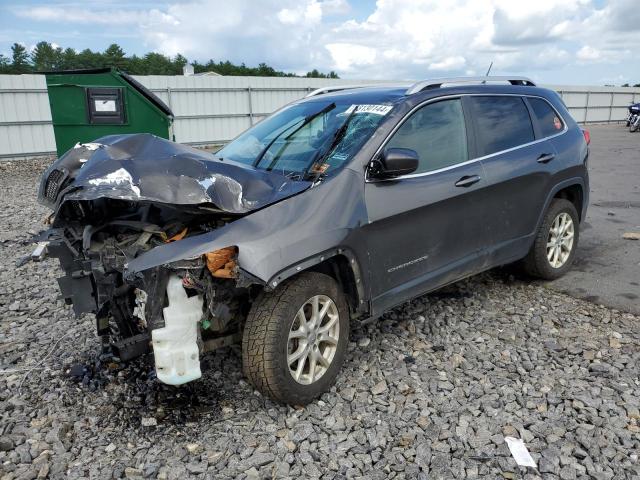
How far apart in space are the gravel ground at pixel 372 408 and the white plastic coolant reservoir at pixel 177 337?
0.42 meters

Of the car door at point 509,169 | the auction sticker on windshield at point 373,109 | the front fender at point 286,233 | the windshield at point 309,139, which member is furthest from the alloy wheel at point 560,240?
the front fender at point 286,233

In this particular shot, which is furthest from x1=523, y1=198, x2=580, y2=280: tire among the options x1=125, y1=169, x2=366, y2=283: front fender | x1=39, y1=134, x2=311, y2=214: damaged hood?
x1=39, y1=134, x2=311, y2=214: damaged hood

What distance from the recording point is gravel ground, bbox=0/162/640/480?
2.63 m

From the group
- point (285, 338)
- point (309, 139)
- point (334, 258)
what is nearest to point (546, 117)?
point (309, 139)

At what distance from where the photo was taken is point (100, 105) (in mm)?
9453

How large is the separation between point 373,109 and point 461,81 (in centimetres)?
95

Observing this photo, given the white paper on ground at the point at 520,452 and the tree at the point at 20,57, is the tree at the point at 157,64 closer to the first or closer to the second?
the tree at the point at 20,57

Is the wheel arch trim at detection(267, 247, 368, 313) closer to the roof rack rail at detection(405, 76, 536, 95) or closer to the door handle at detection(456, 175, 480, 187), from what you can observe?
the door handle at detection(456, 175, 480, 187)

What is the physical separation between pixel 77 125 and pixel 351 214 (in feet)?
26.9

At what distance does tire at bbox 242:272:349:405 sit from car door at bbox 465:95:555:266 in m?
1.73

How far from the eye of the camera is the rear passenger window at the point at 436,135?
3568mm

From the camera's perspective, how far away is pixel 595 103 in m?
32.9

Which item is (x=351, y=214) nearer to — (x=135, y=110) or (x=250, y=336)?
(x=250, y=336)

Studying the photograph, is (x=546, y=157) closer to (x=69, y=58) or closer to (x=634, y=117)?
(x=634, y=117)
